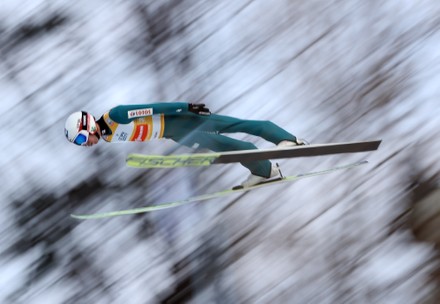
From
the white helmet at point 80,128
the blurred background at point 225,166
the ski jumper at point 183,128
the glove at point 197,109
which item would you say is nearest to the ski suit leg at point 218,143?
the ski jumper at point 183,128

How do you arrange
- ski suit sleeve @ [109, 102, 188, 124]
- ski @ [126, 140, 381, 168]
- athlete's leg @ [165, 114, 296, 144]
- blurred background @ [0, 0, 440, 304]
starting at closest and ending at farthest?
ski @ [126, 140, 381, 168] → ski suit sleeve @ [109, 102, 188, 124] → athlete's leg @ [165, 114, 296, 144] → blurred background @ [0, 0, 440, 304]

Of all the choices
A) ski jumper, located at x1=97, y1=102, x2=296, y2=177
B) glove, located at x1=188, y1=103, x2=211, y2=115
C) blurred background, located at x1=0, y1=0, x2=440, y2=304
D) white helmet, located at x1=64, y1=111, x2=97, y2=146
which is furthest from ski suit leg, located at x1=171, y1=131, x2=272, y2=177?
blurred background, located at x1=0, y1=0, x2=440, y2=304

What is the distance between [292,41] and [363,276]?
2.06 metres

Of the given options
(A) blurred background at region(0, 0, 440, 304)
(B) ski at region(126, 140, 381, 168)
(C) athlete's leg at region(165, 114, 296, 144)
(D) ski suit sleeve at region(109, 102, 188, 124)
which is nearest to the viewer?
(B) ski at region(126, 140, 381, 168)

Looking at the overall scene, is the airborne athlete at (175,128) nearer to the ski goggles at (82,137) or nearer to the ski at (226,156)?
the ski goggles at (82,137)

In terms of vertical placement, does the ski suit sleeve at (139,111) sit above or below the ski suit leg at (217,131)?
above

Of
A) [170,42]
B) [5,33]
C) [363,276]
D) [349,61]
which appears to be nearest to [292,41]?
[349,61]

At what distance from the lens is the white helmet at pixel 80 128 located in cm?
483

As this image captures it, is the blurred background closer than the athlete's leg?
No

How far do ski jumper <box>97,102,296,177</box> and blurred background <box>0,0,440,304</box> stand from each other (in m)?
1.17

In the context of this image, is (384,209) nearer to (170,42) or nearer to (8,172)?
(170,42)

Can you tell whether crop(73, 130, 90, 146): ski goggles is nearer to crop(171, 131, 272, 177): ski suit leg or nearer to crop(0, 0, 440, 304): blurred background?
crop(171, 131, 272, 177): ski suit leg

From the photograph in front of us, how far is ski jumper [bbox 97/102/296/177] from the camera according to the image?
4.87 m

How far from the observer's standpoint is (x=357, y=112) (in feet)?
20.7
